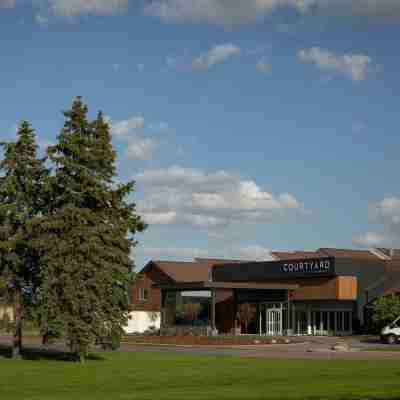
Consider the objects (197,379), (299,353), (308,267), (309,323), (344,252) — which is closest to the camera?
(197,379)

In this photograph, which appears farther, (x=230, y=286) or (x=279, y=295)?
(x=279, y=295)

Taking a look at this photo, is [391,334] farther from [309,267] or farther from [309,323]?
[309,323]

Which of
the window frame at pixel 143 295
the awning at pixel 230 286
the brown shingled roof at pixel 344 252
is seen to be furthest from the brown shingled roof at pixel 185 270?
the brown shingled roof at pixel 344 252

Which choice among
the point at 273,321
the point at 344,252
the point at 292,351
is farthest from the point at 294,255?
the point at 292,351

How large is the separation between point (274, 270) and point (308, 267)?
4452mm

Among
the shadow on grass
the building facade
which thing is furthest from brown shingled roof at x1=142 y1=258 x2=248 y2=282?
the shadow on grass

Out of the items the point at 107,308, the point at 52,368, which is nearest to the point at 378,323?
the point at 107,308

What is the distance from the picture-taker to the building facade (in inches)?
2648

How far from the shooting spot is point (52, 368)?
32.2m

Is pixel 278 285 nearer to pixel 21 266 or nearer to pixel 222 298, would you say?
pixel 222 298

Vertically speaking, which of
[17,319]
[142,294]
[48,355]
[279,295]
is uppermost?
[142,294]

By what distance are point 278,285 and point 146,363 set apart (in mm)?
36648

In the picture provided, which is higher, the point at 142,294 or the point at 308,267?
the point at 308,267

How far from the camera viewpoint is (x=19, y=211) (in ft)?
126
